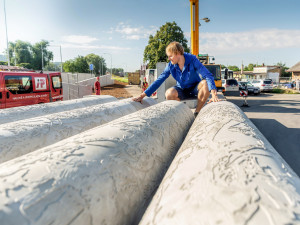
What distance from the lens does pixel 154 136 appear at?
1.28 meters

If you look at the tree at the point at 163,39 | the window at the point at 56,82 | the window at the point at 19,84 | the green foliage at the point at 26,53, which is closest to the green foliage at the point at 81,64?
the green foliage at the point at 26,53

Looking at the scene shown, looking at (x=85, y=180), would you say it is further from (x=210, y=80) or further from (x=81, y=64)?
(x=81, y=64)

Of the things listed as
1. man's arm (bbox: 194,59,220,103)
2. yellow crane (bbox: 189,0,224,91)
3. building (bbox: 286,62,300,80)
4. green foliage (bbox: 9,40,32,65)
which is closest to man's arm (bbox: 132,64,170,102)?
man's arm (bbox: 194,59,220,103)

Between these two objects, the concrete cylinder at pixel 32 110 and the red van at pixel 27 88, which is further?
the red van at pixel 27 88

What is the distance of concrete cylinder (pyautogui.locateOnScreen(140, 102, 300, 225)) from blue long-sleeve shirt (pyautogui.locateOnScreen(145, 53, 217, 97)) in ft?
6.42

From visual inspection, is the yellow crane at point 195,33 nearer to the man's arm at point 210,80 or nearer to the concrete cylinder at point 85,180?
the man's arm at point 210,80

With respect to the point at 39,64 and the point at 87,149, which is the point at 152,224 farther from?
the point at 39,64

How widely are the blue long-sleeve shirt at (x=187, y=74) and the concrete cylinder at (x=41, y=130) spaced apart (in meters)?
1.16

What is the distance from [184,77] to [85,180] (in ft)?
8.55

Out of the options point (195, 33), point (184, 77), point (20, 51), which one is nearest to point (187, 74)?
point (184, 77)

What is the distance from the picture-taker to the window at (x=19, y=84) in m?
7.09

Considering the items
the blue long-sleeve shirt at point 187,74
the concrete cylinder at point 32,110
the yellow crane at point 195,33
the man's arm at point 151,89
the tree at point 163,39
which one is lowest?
the concrete cylinder at point 32,110

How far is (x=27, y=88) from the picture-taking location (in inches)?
307

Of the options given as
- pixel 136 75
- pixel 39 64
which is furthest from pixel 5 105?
pixel 39 64
